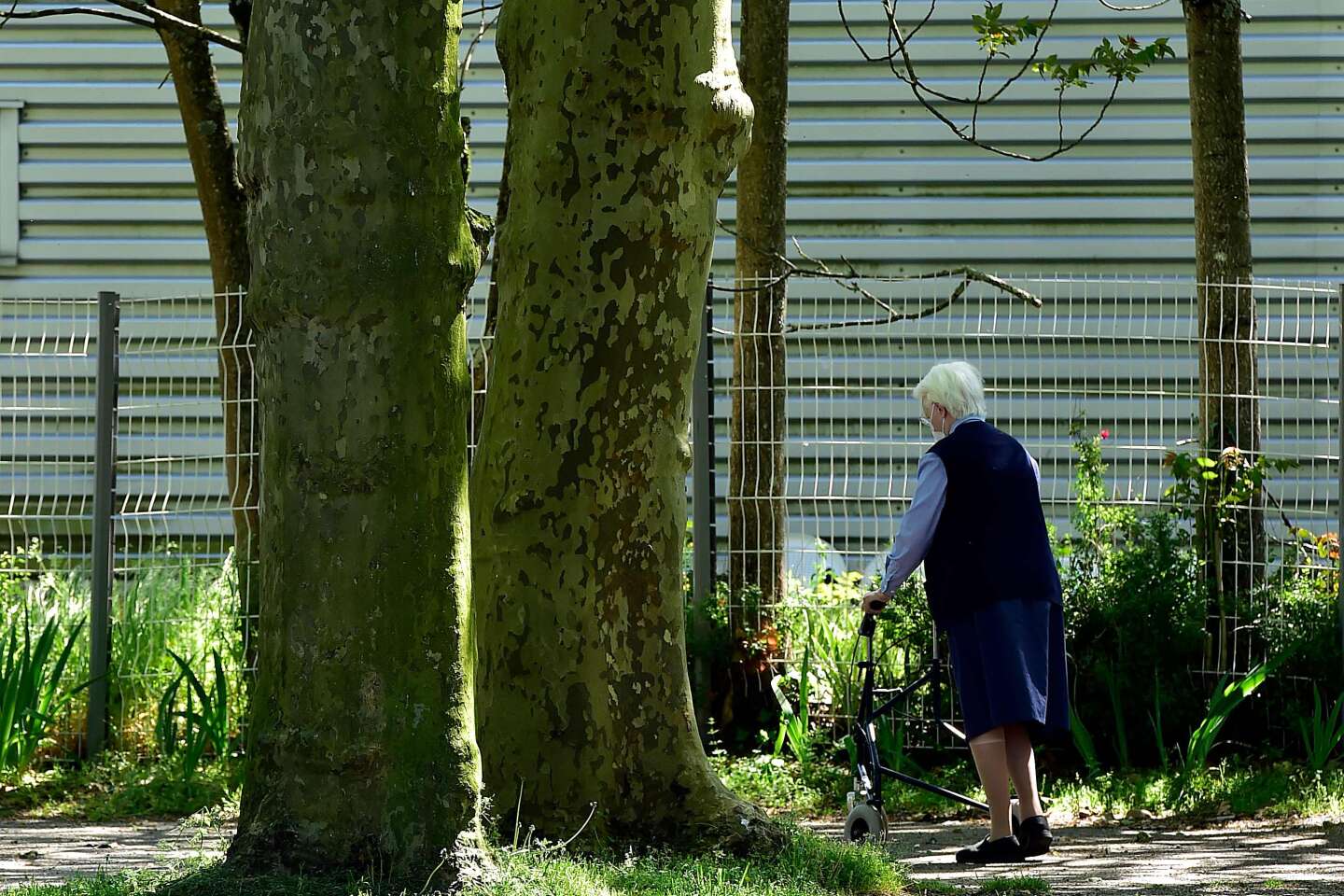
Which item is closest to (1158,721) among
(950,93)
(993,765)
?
(993,765)

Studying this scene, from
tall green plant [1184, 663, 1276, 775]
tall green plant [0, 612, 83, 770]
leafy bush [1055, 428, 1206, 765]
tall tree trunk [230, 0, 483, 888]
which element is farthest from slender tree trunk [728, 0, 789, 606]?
tall tree trunk [230, 0, 483, 888]

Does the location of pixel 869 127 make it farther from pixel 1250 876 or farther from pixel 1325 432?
pixel 1250 876

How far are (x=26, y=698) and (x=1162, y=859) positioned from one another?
16.2ft

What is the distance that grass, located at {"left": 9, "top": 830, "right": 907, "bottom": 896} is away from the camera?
4184 millimetres

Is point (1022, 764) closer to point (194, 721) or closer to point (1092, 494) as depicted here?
point (1092, 494)

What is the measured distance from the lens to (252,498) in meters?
8.26

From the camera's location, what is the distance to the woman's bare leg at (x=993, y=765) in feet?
19.4

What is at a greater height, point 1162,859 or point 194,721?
point 194,721

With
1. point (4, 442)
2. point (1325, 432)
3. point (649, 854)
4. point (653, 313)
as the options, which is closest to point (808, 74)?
point (1325, 432)

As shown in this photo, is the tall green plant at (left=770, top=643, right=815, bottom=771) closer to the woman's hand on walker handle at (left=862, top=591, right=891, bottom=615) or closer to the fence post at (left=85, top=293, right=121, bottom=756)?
the woman's hand on walker handle at (left=862, top=591, right=891, bottom=615)

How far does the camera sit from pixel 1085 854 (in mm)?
6297

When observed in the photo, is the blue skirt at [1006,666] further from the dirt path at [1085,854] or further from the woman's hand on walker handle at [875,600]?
the dirt path at [1085,854]

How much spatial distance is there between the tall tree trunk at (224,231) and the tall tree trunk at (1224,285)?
4.62 metres

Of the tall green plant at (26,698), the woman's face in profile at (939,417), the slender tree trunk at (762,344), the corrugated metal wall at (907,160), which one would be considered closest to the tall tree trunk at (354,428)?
the woman's face in profile at (939,417)
